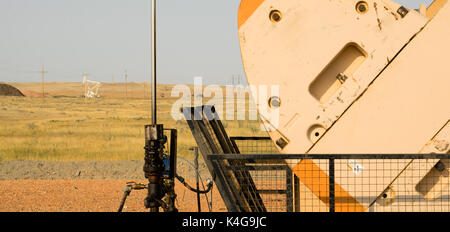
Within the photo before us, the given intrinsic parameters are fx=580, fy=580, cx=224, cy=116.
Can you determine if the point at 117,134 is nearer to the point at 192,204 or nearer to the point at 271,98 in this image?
the point at 192,204

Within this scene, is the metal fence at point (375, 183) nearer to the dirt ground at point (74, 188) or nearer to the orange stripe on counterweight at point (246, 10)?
the orange stripe on counterweight at point (246, 10)

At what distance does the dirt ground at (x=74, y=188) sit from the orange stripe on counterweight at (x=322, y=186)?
7.53 feet

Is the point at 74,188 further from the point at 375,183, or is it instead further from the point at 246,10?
the point at 375,183

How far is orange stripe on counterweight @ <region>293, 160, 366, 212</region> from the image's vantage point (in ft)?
14.2

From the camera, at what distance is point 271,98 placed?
170 inches

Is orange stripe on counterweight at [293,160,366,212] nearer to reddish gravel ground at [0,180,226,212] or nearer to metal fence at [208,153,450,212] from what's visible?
metal fence at [208,153,450,212]

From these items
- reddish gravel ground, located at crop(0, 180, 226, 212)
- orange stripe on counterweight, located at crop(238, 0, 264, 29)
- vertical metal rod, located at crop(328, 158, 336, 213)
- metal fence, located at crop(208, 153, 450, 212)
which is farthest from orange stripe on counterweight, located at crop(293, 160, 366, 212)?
reddish gravel ground, located at crop(0, 180, 226, 212)

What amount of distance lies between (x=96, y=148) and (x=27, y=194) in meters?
10.7

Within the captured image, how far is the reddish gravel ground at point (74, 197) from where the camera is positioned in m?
8.52

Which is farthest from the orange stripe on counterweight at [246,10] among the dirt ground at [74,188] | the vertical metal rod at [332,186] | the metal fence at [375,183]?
the dirt ground at [74,188]

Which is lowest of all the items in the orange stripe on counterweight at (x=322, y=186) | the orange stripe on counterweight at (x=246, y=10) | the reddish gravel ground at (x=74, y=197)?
the reddish gravel ground at (x=74, y=197)

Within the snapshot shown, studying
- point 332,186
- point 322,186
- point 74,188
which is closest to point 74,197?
point 74,188

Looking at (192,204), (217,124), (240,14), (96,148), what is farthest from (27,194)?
(96,148)

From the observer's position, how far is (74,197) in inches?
367
